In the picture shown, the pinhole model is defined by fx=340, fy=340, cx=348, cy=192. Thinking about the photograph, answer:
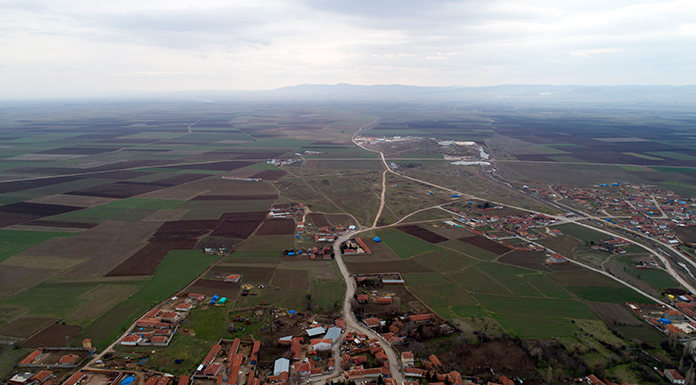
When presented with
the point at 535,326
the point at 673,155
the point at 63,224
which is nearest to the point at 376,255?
the point at 535,326

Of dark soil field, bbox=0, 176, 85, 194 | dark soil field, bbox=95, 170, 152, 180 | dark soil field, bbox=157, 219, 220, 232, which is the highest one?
dark soil field, bbox=95, 170, 152, 180

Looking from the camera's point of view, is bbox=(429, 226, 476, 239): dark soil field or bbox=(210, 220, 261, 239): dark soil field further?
bbox=(429, 226, 476, 239): dark soil field

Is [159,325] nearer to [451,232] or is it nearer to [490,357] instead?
[490,357]

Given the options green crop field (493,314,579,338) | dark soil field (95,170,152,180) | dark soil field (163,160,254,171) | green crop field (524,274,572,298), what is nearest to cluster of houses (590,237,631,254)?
green crop field (524,274,572,298)

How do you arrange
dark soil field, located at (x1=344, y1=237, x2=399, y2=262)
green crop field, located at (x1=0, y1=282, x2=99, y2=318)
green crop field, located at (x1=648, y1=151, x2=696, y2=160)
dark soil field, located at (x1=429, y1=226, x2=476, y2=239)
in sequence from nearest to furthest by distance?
1. green crop field, located at (x1=0, y1=282, x2=99, y2=318)
2. dark soil field, located at (x1=344, y1=237, x2=399, y2=262)
3. dark soil field, located at (x1=429, y1=226, x2=476, y2=239)
4. green crop field, located at (x1=648, y1=151, x2=696, y2=160)

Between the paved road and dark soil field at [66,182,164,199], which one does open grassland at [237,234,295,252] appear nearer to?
the paved road

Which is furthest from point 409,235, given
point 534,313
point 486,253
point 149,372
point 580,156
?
point 580,156
